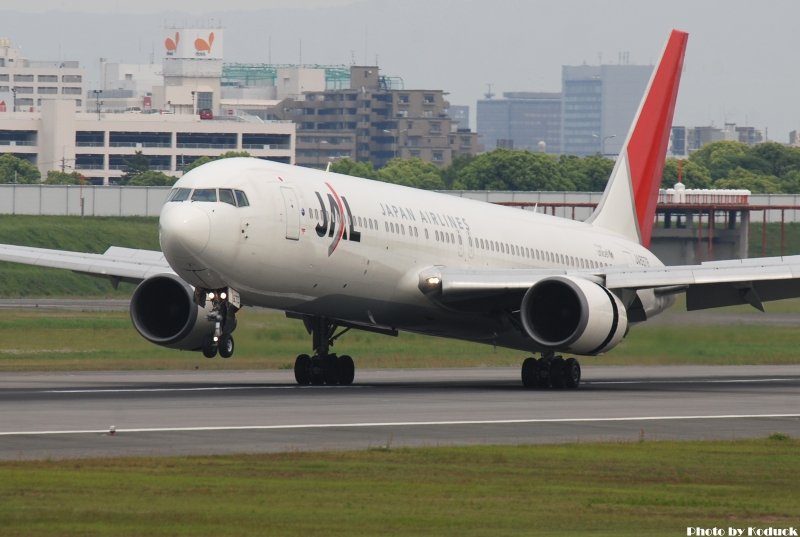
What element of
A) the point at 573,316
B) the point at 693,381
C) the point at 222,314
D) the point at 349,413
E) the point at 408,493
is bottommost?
the point at 693,381

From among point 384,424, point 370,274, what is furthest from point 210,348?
point 384,424

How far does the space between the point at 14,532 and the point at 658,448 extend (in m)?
11.6

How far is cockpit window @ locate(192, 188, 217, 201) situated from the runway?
4.07m

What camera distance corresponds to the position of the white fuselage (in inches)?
1395

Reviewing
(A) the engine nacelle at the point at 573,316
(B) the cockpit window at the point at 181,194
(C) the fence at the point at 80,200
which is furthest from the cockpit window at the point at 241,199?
(C) the fence at the point at 80,200

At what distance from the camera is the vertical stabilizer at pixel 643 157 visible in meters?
52.4

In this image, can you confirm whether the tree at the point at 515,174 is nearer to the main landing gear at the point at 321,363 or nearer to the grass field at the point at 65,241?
the grass field at the point at 65,241

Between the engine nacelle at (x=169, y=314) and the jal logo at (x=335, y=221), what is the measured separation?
12.3 ft

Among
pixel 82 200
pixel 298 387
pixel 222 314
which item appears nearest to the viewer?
pixel 222 314

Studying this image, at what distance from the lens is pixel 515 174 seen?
196 meters

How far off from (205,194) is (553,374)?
1065cm

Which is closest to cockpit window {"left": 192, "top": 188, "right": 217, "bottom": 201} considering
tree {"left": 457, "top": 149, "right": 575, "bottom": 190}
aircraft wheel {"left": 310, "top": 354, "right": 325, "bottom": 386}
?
aircraft wheel {"left": 310, "top": 354, "right": 325, "bottom": 386}

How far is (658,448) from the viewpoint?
25781 millimetres

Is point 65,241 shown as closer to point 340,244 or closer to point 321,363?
point 321,363
